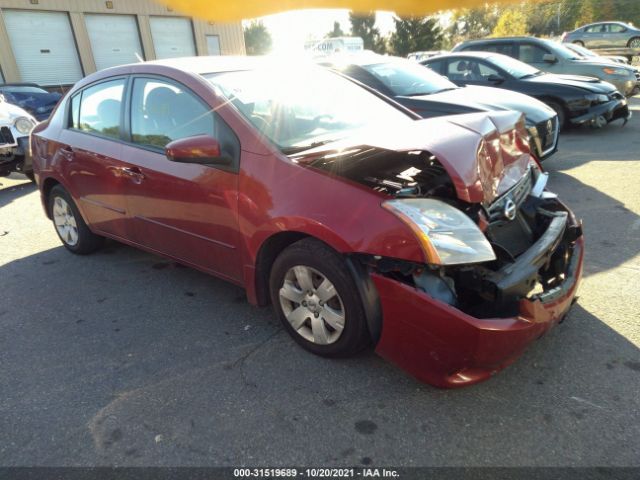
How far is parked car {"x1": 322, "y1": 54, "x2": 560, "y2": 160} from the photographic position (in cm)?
573

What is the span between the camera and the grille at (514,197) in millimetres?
2457

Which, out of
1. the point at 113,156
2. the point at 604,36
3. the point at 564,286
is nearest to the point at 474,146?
the point at 564,286

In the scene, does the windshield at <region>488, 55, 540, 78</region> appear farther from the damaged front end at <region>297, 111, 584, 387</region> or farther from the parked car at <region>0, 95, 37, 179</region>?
the parked car at <region>0, 95, 37, 179</region>

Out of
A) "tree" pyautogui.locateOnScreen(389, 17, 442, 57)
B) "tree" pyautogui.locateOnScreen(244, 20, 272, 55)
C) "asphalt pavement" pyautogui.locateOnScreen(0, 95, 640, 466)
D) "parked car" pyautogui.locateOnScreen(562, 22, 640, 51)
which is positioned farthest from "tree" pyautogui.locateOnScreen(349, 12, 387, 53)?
"asphalt pavement" pyautogui.locateOnScreen(0, 95, 640, 466)

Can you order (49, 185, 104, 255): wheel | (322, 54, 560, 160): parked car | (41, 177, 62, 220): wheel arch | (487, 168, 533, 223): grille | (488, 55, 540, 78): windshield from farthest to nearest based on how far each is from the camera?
(488, 55, 540, 78): windshield < (322, 54, 560, 160): parked car < (41, 177, 62, 220): wheel arch < (49, 185, 104, 255): wheel < (487, 168, 533, 223): grille

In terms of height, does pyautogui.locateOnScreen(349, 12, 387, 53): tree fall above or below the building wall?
below

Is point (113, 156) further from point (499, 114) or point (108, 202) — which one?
point (499, 114)

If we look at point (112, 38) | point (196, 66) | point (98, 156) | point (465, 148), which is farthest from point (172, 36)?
point (465, 148)

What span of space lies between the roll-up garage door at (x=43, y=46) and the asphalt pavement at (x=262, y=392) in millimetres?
18390

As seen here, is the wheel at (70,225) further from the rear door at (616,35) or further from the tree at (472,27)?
the tree at (472,27)

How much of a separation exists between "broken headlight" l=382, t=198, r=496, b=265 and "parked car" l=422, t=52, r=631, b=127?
6460 millimetres

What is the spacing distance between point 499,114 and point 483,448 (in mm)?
1907

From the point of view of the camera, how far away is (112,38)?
66.8ft

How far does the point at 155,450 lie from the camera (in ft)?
6.91
